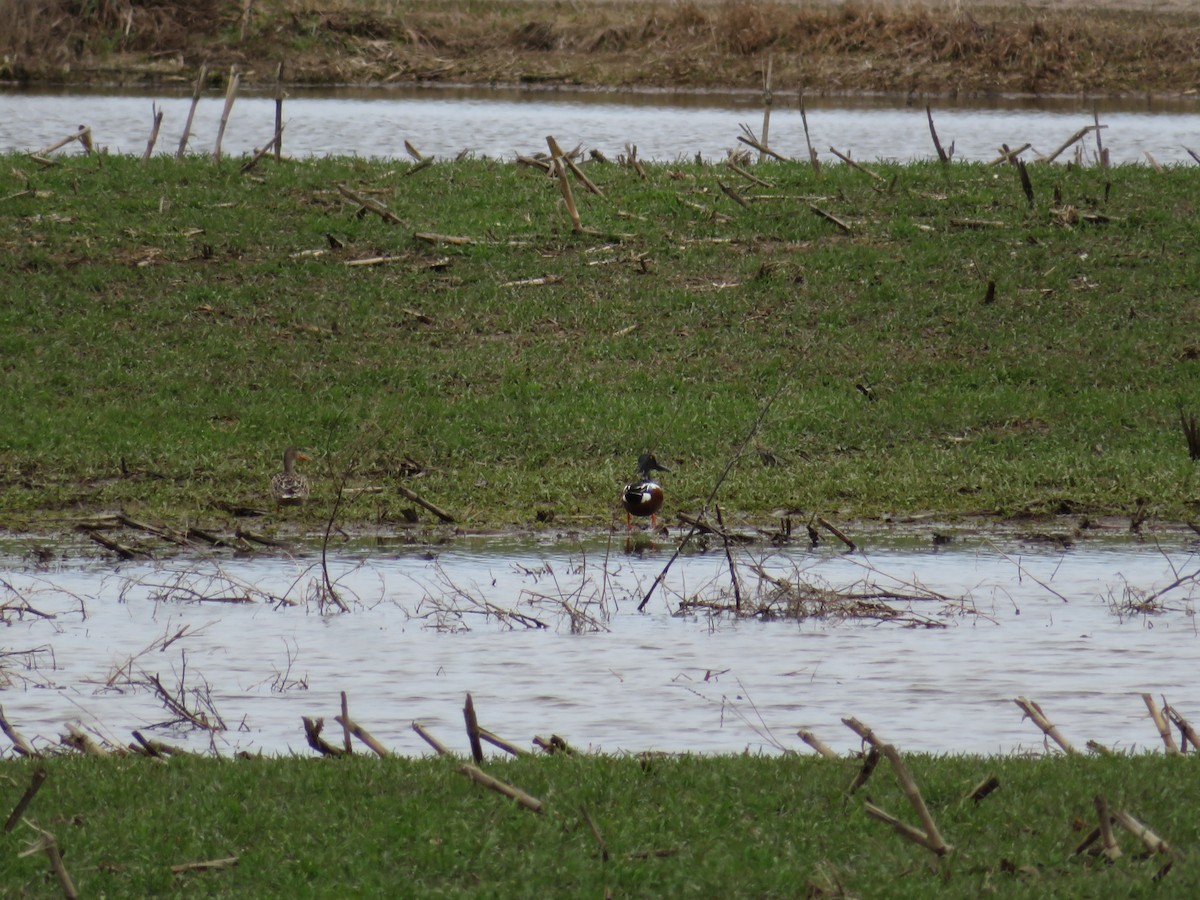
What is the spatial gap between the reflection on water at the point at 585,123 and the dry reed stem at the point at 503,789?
65.1 ft

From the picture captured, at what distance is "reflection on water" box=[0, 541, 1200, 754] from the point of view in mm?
8570

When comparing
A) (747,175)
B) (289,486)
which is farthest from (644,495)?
(747,175)

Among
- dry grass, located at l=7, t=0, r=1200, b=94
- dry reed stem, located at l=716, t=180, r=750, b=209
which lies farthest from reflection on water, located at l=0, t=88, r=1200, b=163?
dry reed stem, located at l=716, t=180, r=750, b=209

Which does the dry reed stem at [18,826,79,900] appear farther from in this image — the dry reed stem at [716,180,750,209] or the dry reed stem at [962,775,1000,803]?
the dry reed stem at [716,180,750,209]

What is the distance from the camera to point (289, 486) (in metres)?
12.8

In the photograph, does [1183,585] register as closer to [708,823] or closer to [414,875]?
[708,823]

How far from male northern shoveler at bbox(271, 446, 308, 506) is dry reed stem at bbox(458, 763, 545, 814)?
6.59 metres

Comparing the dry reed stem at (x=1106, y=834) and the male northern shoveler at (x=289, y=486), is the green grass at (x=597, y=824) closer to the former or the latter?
the dry reed stem at (x=1106, y=834)

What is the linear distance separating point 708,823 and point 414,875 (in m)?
1.11

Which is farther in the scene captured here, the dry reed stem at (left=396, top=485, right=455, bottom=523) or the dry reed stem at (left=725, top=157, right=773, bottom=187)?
the dry reed stem at (left=725, top=157, right=773, bottom=187)

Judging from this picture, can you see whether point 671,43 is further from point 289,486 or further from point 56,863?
point 56,863

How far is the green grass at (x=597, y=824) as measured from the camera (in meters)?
5.86

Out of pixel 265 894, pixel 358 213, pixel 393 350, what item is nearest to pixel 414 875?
pixel 265 894

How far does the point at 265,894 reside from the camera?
227 inches
